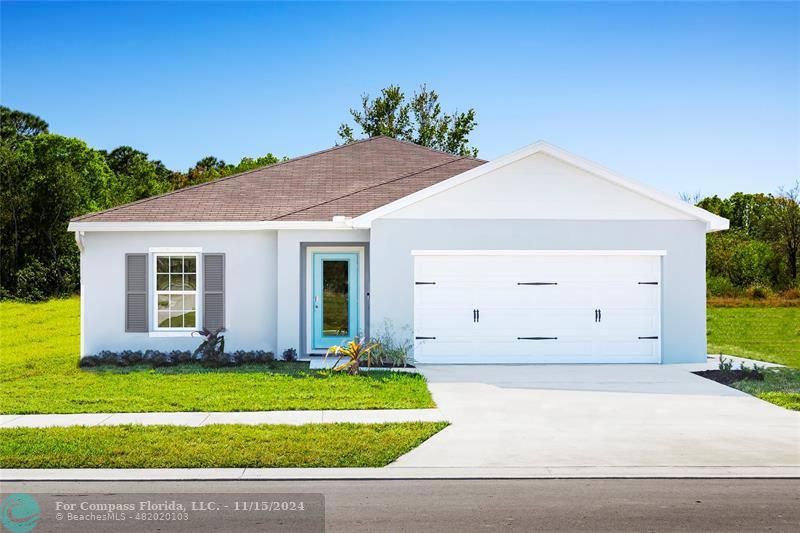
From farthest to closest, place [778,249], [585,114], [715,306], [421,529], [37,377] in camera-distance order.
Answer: [778,249] → [715,306] → [585,114] → [37,377] → [421,529]

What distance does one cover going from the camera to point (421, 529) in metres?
6.00

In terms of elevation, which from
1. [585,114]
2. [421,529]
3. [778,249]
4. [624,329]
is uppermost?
[585,114]

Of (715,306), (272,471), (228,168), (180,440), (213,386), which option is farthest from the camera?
(228,168)

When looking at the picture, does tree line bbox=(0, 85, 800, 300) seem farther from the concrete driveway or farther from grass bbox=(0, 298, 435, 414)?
the concrete driveway

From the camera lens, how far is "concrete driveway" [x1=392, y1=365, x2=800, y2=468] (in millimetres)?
8172

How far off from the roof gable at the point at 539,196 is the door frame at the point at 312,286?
123cm

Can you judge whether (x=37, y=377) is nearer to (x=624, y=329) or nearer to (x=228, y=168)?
(x=624, y=329)

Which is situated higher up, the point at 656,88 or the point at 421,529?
the point at 656,88

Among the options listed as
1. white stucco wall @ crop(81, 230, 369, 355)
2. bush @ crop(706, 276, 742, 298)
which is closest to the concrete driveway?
white stucco wall @ crop(81, 230, 369, 355)

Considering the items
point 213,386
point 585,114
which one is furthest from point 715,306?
point 213,386

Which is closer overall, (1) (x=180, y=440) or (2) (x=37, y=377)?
(1) (x=180, y=440)

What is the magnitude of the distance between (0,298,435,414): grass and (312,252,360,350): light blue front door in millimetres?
1373

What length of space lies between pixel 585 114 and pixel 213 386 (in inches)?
649

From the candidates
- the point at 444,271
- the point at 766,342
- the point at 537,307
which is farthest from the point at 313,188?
the point at 766,342
